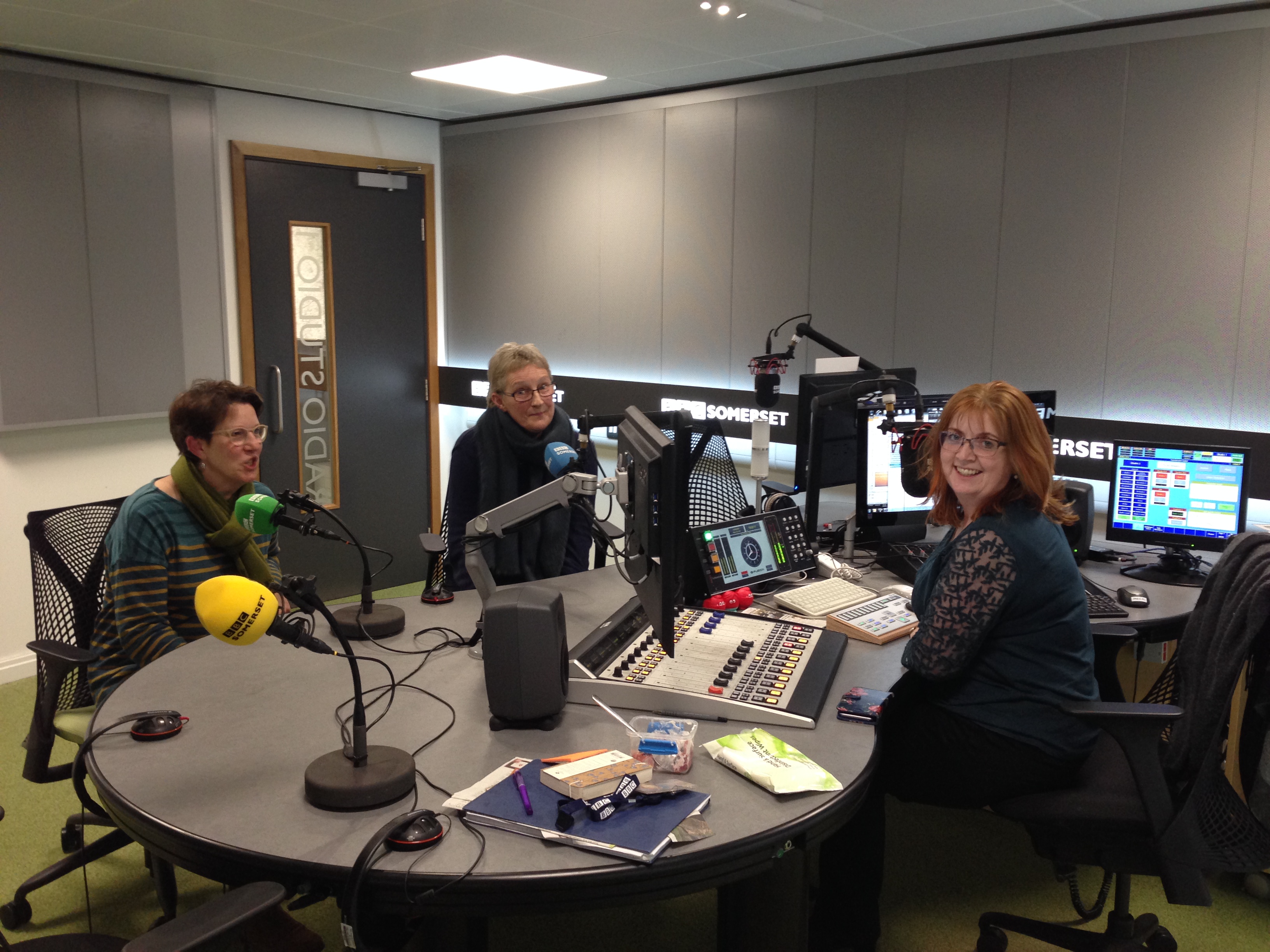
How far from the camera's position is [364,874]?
1361 millimetres

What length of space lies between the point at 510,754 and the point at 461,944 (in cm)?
34

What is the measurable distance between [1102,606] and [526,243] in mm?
3690

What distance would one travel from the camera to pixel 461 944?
1.73 metres

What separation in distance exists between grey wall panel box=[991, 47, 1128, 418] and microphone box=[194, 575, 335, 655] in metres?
3.22

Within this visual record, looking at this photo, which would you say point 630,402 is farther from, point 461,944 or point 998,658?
point 461,944

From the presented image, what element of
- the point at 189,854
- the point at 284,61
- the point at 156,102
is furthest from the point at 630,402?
the point at 189,854

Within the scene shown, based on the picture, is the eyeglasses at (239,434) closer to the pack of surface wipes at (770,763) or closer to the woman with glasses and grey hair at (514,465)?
the woman with glasses and grey hair at (514,465)

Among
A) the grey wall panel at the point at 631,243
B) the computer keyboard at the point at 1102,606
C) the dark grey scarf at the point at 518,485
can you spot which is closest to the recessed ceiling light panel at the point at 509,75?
the grey wall panel at the point at 631,243

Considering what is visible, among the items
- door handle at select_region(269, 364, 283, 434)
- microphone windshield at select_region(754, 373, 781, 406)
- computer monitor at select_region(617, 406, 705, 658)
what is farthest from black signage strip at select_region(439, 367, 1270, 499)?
computer monitor at select_region(617, 406, 705, 658)

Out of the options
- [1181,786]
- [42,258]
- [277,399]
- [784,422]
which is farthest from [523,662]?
[277,399]

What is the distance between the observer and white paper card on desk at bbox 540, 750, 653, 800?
153 cm

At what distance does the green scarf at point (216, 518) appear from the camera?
97.3 inches

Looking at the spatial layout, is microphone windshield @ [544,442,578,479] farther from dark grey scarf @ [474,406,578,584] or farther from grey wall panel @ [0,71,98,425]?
grey wall panel @ [0,71,98,425]

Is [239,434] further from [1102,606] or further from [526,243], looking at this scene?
[526,243]
